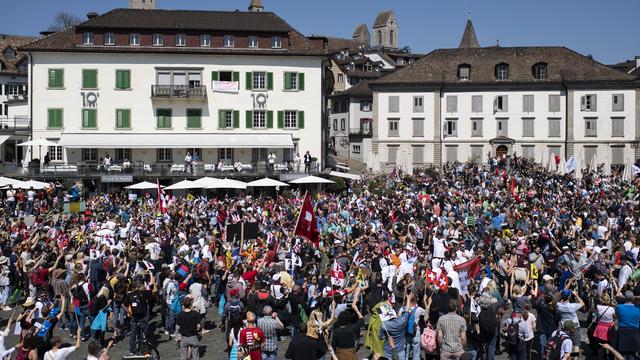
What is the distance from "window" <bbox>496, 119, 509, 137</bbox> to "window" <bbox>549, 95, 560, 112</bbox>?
3667mm

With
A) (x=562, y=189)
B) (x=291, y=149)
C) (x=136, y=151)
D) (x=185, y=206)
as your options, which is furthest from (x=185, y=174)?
(x=562, y=189)

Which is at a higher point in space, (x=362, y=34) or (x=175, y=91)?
(x=362, y=34)

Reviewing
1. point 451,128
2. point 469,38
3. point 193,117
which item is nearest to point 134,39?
point 193,117

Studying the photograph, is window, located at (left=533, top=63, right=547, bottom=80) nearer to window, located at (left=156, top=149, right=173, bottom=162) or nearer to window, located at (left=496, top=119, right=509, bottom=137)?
window, located at (left=496, top=119, right=509, bottom=137)

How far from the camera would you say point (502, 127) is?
203ft

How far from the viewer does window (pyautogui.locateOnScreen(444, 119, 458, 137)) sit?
62.1m

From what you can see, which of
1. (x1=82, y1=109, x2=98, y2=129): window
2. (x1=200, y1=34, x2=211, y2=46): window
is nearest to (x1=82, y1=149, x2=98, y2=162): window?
(x1=82, y1=109, x2=98, y2=129): window

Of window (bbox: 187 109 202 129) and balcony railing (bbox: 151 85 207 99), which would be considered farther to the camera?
window (bbox: 187 109 202 129)

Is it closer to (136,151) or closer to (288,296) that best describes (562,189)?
(288,296)

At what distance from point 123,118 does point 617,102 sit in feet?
127

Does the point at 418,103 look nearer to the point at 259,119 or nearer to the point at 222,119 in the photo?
the point at 259,119

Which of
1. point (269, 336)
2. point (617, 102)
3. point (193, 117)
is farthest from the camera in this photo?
point (617, 102)

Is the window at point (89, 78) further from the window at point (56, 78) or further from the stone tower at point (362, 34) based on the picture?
the stone tower at point (362, 34)

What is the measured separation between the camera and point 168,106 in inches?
1950
